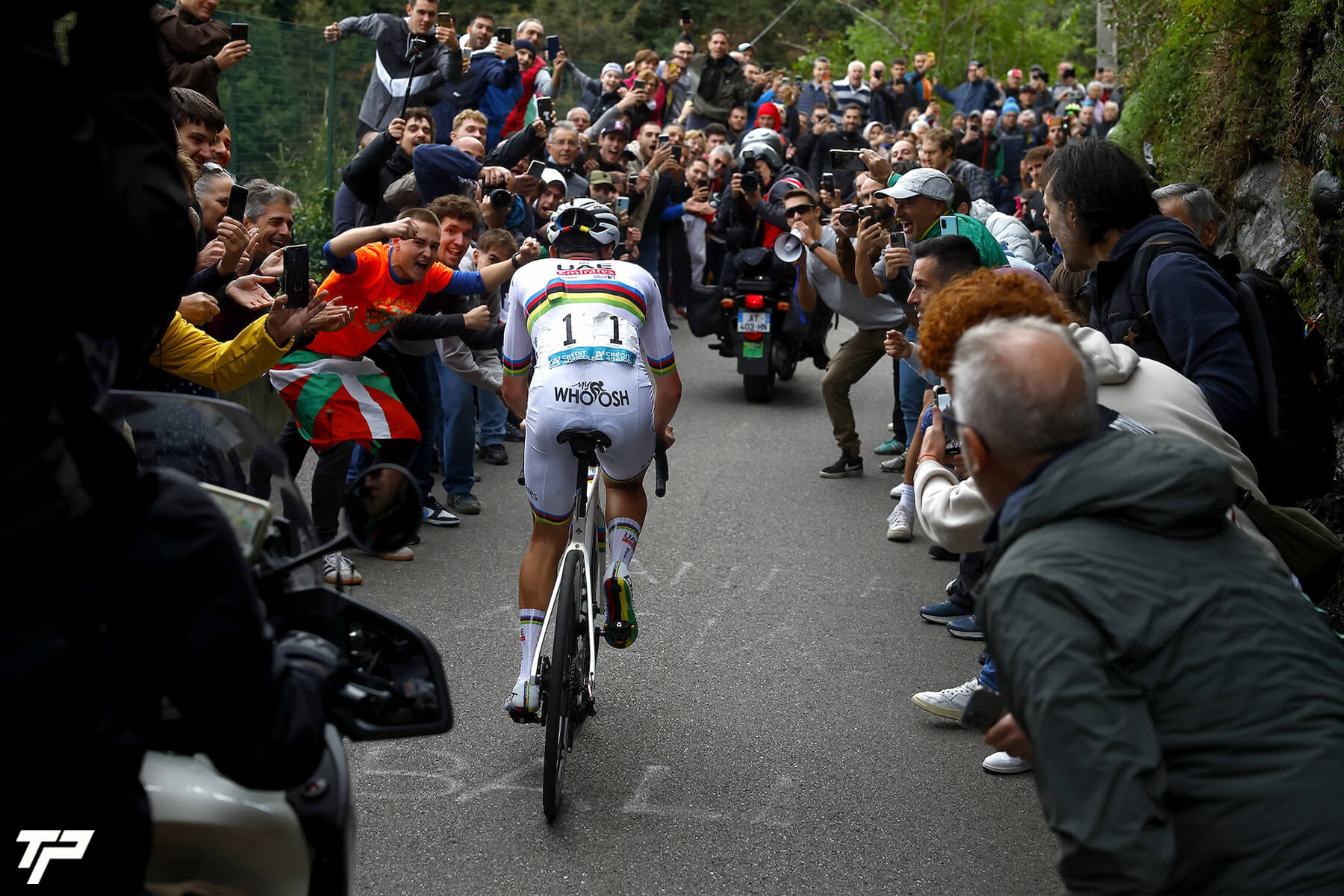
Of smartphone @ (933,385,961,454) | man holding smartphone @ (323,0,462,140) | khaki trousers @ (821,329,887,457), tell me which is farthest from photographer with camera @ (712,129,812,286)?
smartphone @ (933,385,961,454)

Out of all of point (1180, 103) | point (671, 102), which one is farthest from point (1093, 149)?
point (671, 102)

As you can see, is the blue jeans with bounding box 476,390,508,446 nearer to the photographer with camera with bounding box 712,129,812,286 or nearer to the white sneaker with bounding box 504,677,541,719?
the photographer with camera with bounding box 712,129,812,286

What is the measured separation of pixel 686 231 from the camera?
16.2 meters

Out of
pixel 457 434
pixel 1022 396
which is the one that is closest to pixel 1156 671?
pixel 1022 396

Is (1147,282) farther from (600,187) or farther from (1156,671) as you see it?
(600,187)

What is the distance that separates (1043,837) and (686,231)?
12531mm

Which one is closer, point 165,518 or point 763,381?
point 165,518

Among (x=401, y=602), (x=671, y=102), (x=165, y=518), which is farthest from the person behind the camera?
(x=671, y=102)

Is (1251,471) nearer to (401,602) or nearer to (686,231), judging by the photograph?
(401,602)

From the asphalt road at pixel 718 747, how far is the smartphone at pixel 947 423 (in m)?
1.25

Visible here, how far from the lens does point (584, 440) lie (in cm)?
468

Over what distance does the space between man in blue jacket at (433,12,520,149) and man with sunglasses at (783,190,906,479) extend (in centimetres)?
473

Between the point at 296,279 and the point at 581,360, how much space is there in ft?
3.29

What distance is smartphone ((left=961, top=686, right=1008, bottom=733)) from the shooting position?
230 centimetres
